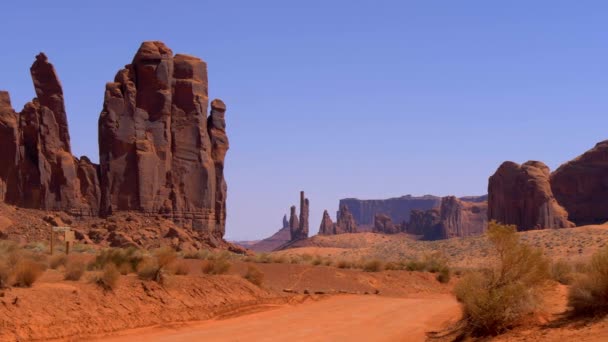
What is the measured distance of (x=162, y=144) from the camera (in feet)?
179

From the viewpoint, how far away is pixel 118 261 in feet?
86.4

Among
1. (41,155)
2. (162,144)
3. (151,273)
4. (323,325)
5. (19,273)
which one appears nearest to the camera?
(19,273)

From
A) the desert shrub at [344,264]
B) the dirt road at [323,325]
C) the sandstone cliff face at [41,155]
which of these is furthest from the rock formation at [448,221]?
the dirt road at [323,325]

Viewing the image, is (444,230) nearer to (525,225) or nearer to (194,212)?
(525,225)

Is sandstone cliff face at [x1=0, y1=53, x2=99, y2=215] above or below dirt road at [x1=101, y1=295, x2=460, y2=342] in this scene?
above

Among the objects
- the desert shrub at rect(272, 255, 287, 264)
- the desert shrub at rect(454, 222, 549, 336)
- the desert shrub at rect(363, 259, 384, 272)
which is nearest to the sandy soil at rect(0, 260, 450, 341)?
the desert shrub at rect(363, 259, 384, 272)

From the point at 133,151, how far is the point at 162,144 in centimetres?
239

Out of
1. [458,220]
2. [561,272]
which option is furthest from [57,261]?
[458,220]

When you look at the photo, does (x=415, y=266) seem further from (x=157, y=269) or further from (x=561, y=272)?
(x=157, y=269)

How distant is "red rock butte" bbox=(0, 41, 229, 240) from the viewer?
5044 centimetres

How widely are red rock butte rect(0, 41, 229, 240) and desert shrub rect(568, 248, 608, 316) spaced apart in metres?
41.5

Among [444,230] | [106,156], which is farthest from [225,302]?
[444,230]

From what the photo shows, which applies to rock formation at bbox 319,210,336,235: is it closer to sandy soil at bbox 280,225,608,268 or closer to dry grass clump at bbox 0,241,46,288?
sandy soil at bbox 280,225,608,268

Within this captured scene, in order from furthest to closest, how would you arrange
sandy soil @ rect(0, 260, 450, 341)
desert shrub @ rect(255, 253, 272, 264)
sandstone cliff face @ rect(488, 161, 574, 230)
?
1. sandstone cliff face @ rect(488, 161, 574, 230)
2. desert shrub @ rect(255, 253, 272, 264)
3. sandy soil @ rect(0, 260, 450, 341)
